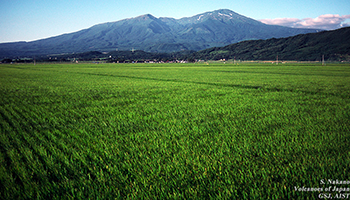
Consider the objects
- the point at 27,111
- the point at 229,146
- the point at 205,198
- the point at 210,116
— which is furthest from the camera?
the point at 27,111

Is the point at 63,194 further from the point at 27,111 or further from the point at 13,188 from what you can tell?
the point at 27,111

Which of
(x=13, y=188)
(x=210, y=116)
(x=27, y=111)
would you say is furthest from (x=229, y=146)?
(x=27, y=111)

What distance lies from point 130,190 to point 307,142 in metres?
3.94

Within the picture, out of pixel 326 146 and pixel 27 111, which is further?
pixel 27 111

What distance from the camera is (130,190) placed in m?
3.05

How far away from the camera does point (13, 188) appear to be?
3.09 metres

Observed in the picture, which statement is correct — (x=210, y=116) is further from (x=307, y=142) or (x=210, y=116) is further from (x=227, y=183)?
(x=227, y=183)

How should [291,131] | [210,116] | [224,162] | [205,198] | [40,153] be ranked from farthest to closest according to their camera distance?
1. [210,116]
2. [291,131]
3. [40,153]
4. [224,162]
5. [205,198]

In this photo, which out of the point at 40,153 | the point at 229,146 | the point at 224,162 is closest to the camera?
the point at 224,162

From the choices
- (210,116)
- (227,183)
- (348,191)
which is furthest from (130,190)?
(210,116)

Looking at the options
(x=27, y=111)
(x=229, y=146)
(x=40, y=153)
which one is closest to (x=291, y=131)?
(x=229, y=146)

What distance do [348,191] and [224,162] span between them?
1.73 meters

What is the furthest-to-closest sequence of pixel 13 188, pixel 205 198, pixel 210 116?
1. pixel 210 116
2. pixel 13 188
3. pixel 205 198

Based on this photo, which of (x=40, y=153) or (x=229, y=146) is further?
(x=229, y=146)
